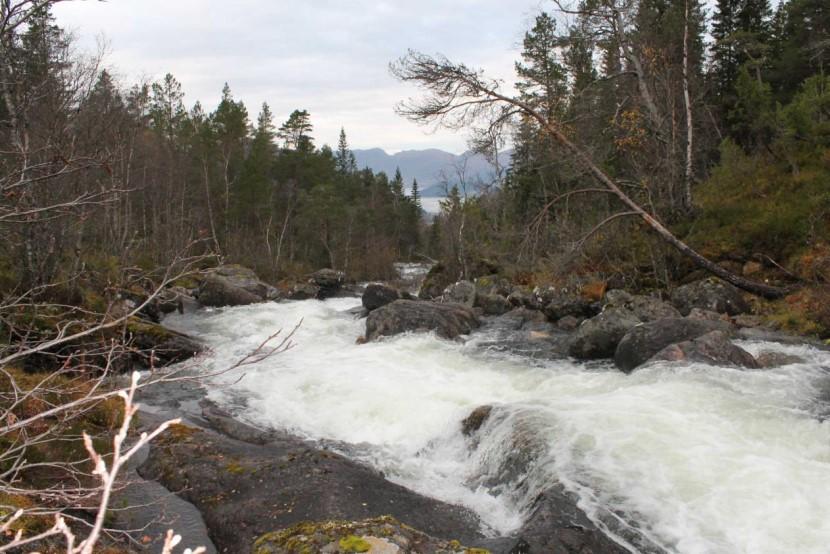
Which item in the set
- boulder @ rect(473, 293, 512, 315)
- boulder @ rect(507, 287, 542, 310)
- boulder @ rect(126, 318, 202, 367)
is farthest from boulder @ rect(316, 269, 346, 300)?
boulder @ rect(126, 318, 202, 367)

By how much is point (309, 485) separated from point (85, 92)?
39.8ft

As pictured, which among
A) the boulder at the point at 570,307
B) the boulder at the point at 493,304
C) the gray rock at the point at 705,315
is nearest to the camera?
the gray rock at the point at 705,315

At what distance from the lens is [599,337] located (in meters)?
11.0

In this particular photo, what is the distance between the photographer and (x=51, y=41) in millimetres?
13141

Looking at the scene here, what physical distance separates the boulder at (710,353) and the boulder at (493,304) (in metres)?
8.54

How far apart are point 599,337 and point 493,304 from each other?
6855mm

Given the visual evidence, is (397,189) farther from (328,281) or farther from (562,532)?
(562,532)

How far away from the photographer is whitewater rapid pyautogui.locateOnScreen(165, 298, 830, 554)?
4996mm

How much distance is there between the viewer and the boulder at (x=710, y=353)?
340 inches

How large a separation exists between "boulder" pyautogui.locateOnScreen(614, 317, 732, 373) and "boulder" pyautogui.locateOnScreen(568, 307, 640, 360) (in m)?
0.80

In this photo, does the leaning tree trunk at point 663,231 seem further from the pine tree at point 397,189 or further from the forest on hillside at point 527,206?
the pine tree at point 397,189

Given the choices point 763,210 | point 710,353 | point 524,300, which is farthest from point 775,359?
point 524,300

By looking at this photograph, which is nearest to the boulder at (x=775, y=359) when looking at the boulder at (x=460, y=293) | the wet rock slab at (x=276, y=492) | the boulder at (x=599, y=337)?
the boulder at (x=599, y=337)

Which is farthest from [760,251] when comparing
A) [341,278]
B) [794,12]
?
[341,278]
